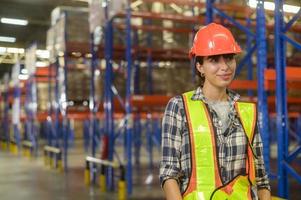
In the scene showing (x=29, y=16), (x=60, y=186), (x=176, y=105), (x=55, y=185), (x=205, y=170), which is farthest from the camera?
(x=29, y=16)

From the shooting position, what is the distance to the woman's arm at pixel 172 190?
1733 mm

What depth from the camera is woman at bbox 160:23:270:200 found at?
5.67 ft

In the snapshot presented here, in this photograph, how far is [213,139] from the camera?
1.75 m

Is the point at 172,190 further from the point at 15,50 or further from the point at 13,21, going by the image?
the point at 15,50

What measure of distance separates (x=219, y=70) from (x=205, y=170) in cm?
43

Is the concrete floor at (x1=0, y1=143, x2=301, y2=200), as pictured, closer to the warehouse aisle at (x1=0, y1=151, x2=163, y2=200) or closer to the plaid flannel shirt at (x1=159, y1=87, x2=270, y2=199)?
the warehouse aisle at (x1=0, y1=151, x2=163, y2=200)

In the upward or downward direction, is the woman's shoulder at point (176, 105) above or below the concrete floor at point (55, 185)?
above

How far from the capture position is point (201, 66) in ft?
6.33

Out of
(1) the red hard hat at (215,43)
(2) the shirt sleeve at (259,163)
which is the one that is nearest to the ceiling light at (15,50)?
(1) the red hard hat at (215,43)

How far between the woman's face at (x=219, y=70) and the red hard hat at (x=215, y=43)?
35mm

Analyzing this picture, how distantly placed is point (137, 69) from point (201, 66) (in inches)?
361

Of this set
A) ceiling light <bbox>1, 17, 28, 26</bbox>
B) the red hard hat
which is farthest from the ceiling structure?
the red hard hat

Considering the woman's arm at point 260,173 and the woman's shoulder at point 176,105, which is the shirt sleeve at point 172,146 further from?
the woman's arm at point 260,173

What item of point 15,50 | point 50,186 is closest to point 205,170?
point 50,186
